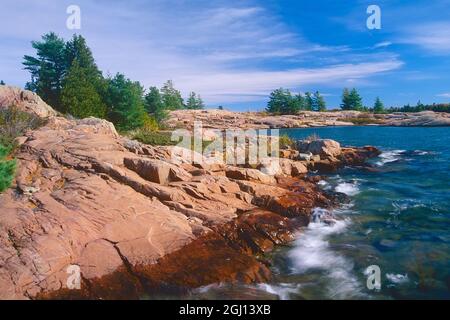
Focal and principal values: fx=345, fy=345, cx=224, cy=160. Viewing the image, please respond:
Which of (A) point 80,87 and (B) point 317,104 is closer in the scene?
(A) point 80,87

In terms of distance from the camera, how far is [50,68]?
41906mm

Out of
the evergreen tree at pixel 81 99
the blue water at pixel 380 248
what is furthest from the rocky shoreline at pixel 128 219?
the evergreen tree at pixel 81 99

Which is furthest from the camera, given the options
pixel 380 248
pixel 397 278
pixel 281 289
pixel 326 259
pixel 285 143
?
pixel 285 143

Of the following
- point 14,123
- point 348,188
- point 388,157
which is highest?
point 14,123

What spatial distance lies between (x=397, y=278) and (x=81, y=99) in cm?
3050

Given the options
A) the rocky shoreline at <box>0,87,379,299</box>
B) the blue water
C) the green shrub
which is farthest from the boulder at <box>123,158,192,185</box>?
the blue water

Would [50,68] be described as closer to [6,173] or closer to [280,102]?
[6,173]

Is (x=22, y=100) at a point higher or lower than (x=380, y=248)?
higher

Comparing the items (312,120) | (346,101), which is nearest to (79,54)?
(312,120)

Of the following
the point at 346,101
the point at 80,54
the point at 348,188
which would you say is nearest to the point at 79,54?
the point at 80,54

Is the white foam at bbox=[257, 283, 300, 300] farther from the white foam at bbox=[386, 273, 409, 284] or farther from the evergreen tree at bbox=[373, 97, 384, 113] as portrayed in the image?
the evergreen tree at bbox=[373, 97, 384, 113]

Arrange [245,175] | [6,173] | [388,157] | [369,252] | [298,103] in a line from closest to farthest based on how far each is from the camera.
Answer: [369,252]
[6,173]
[245,175]
[388,157]
[298,103]
